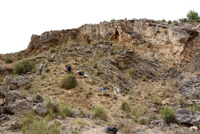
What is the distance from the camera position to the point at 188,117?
4.96 meters

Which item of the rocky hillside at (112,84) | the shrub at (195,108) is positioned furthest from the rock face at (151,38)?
the shrub at (195,108)

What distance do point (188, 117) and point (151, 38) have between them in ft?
31.1

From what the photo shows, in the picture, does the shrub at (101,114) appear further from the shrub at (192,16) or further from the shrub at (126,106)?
the shrub at (192,16)

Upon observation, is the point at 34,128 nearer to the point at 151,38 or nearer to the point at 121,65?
the point at 121,65

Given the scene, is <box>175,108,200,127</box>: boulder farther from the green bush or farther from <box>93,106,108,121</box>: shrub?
the green bush

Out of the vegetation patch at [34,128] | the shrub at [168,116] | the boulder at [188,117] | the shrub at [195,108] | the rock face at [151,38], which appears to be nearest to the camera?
the vegetation patch at [34,128]

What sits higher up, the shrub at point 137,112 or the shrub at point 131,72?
the shrub at point 131,72

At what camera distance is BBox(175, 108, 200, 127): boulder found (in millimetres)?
4725

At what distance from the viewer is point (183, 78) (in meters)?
10.2

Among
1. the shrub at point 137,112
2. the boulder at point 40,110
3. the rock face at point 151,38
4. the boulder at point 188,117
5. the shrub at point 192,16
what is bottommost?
the shrub at point 137,112

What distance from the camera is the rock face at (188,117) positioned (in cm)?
473

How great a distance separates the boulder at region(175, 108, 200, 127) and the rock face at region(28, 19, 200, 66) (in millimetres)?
7369

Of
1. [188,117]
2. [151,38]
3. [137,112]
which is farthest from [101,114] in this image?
[151,38]

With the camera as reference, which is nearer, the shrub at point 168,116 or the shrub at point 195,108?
the shrub at point 168,116
